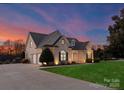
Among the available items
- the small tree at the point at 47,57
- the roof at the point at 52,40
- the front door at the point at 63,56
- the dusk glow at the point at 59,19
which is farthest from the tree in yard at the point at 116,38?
the front door at the point at 63,56

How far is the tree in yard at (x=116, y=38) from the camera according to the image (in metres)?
14.5

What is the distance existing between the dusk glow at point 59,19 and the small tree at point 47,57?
453 cm

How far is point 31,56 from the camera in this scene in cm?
2070

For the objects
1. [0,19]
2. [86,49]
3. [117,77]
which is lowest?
[117,77]

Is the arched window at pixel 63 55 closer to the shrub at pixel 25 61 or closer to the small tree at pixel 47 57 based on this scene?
the small tree at pixel 47 57

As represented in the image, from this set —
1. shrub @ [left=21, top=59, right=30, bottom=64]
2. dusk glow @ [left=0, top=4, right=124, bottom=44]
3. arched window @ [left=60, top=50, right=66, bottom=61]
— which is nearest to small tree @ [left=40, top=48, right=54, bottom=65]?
shrub @ [left=21, top=59, right=30, bottom=64]

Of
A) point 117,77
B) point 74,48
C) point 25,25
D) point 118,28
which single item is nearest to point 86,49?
point 74,48

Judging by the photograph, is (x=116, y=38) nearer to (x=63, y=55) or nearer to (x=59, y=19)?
(x=59, y=19)

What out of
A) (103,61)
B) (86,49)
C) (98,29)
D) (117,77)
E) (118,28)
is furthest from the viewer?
(86,49)

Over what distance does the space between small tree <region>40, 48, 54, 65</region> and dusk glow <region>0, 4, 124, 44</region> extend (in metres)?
4.53

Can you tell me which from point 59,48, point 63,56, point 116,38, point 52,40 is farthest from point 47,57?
point 116,38

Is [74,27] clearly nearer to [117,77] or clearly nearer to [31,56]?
[117,77]

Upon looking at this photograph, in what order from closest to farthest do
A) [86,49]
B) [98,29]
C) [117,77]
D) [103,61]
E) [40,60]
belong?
[117,77] → [98,29] → [103,61] → [40,60] → [86,49]
